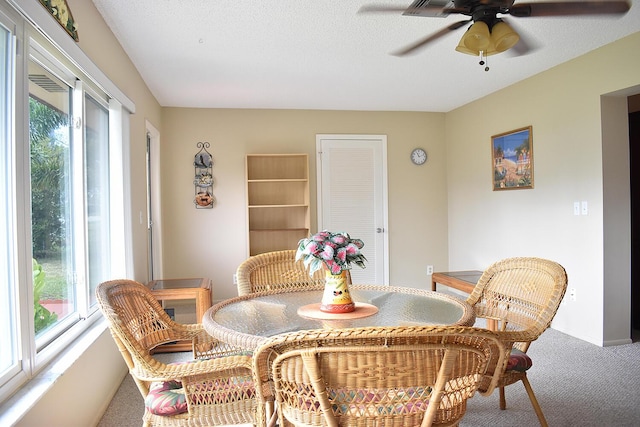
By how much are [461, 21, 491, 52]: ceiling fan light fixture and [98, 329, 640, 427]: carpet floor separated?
1924mm

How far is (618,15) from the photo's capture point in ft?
7.04

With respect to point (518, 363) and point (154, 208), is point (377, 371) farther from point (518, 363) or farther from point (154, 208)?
point (154, 208)

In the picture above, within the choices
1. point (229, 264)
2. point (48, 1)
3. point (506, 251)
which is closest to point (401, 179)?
point (506, 251)

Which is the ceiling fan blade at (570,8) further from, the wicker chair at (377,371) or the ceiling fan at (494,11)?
the wicker chair at (377,371)

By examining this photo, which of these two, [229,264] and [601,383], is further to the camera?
[229,264]

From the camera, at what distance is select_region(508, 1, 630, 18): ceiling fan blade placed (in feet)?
6.69

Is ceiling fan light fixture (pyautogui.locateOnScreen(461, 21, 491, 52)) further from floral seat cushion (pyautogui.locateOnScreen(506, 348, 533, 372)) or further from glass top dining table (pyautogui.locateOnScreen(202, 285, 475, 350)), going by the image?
floral seat cushion (pyautogui.locateOnScreen(506, 348, 533, 372))

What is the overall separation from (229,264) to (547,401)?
370 centimetres

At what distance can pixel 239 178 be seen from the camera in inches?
211

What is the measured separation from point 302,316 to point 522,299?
3.52 ft

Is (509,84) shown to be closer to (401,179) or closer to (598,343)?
(401,179)

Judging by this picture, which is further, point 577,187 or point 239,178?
point 239,178

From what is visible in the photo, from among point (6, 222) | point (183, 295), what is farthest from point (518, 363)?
point (183, 295)

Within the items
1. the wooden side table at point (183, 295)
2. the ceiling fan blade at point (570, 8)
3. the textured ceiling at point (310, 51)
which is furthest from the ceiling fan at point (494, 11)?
the wooden side table at point (183, 295)
